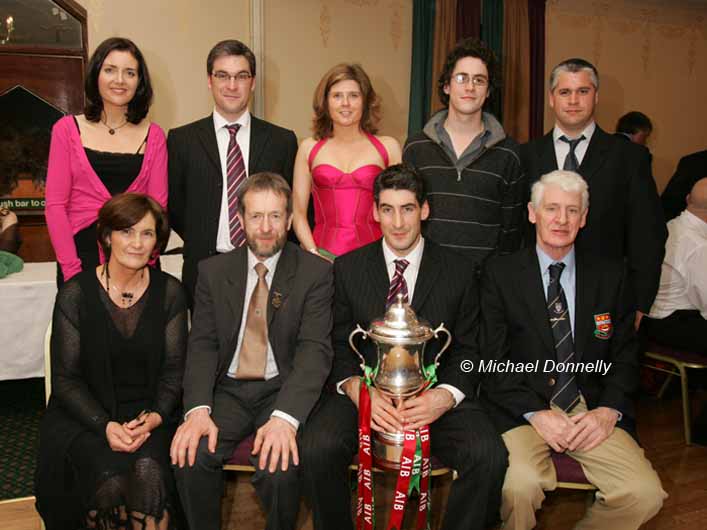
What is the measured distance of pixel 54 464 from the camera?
2.20 m

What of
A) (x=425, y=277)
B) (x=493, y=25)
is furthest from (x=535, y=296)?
(x=493, y=25)

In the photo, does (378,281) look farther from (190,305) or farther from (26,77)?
(26,77)

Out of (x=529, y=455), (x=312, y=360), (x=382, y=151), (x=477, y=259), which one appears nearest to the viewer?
(x=529, y=455)

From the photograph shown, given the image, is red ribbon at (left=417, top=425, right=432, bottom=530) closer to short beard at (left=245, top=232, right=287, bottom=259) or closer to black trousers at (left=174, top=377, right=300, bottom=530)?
Answer: black trousers at (left=174, top=377, right=300, bottom=530)

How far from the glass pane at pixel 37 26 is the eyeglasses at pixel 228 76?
303 cm

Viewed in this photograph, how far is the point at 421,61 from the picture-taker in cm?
609

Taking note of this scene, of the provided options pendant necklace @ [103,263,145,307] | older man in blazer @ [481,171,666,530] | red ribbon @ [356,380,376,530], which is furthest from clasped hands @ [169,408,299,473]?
older man in blazer @ [481,171,666,530]

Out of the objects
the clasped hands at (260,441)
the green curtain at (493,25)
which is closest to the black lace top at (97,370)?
the clasped hands at (260,441)

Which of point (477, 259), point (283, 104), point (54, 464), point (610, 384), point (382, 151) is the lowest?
point (54, 464)

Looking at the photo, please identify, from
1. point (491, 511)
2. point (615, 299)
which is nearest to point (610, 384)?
point (615, 299)

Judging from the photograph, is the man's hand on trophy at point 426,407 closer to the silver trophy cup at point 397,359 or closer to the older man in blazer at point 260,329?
the silver trophy cup at point 397,359

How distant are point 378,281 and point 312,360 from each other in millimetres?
378

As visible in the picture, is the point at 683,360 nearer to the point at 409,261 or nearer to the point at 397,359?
the point at 409,261

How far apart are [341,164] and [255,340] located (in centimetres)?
90
